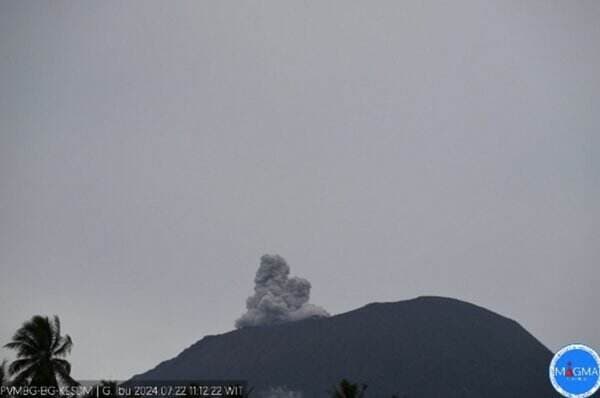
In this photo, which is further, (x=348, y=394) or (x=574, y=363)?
(x=348, y=394)

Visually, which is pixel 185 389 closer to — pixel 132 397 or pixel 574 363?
pixel 132 397

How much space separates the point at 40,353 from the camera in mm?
90500

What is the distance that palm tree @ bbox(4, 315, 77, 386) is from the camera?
89562 millimetres

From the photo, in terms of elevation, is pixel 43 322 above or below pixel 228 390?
above

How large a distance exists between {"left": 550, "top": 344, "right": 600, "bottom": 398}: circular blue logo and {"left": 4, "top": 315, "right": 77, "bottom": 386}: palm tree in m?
40.9

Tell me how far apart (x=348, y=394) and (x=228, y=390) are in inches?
492

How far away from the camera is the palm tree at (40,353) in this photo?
89.6 m

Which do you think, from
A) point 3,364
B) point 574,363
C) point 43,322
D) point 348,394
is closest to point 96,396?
point 43,322

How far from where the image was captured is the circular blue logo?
7256cm

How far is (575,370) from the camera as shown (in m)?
73.1

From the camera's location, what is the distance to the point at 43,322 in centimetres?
9062

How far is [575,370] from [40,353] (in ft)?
149

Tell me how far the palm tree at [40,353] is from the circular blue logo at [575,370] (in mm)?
40908

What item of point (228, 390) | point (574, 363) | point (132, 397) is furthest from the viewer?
point (228, 390)
